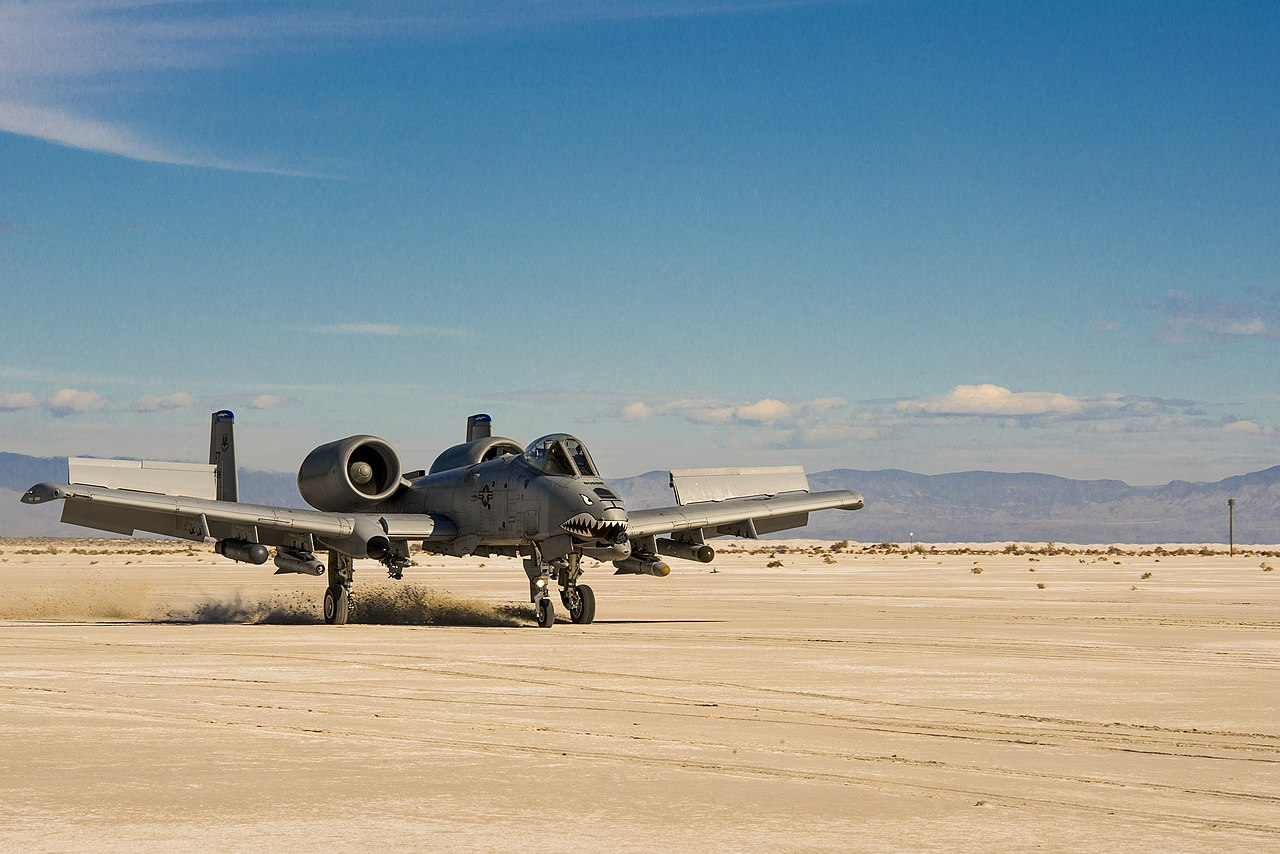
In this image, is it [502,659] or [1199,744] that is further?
[502,659]

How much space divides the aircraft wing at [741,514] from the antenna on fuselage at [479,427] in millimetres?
5093

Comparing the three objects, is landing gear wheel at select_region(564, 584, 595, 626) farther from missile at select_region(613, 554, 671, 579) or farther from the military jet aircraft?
missile at select_region(613, 554, 671, 579)

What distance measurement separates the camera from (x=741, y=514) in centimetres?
3002

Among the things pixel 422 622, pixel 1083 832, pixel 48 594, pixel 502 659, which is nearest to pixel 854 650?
pixel 502 659

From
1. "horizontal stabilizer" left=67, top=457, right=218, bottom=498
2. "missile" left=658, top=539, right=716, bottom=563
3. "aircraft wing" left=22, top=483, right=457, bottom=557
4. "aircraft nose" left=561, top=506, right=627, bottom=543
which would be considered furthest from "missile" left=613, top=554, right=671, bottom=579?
"horizontal stabilizer" left=67, top=457, right=218, bottom=498

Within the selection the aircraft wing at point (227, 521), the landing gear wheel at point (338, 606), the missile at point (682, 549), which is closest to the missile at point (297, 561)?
the aircraft wing at point (227, 521)

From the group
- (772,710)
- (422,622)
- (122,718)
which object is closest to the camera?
(122,718)

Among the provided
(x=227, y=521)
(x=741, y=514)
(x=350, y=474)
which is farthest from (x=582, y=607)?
(x=227, y=521)

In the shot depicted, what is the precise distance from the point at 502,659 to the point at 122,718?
277 inches

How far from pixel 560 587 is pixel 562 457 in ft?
8.31

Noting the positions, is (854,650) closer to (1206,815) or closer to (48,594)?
(1206,815)

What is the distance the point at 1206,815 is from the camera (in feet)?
28.5

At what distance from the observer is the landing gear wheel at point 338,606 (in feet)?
95.9

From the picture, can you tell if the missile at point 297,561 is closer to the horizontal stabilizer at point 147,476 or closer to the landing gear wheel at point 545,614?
the horizontal stabilizer at point 147,476
